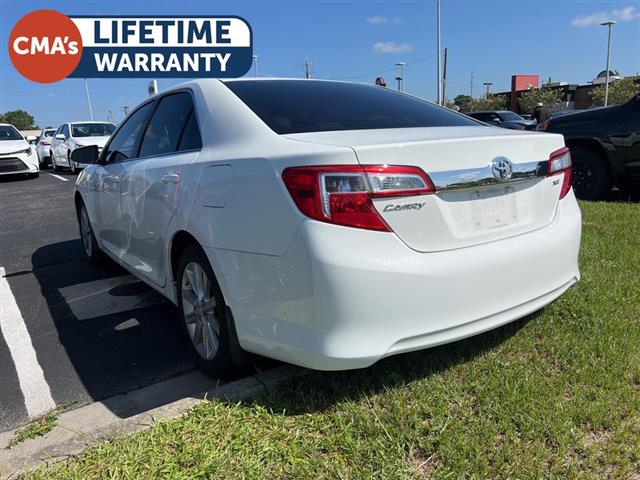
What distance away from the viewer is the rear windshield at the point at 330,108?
2580mm

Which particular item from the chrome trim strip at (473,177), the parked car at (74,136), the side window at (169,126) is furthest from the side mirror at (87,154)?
the parked car at (74,136)

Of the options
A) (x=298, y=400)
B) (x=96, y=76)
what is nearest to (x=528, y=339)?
(x=298, y=400)

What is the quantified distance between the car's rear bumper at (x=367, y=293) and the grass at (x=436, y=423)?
327 mm

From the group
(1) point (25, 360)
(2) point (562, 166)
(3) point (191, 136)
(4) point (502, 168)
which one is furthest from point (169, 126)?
(2) point (562, 166)

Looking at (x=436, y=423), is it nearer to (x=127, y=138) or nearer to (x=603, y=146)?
(x=127, y=138)

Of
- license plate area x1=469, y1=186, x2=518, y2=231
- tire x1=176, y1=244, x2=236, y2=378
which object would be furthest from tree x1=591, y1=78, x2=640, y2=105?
tire x1=176, y1=244, x2=236, y2=378

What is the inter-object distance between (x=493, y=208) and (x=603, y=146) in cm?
534

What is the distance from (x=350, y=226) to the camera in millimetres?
1989

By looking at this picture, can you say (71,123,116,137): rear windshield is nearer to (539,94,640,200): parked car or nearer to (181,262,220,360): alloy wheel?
(539,94,640,200): parked car

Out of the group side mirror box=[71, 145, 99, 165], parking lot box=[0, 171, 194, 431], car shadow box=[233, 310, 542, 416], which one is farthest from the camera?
side mirror box=[71, 145, 99, 165]

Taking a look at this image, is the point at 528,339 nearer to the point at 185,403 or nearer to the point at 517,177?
the point at 517,177

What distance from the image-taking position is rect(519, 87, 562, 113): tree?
161 ft

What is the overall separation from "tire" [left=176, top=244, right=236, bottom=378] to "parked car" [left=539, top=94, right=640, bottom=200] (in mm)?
5778

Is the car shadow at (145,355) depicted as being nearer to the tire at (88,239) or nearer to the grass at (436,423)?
the grass at (436,423)
